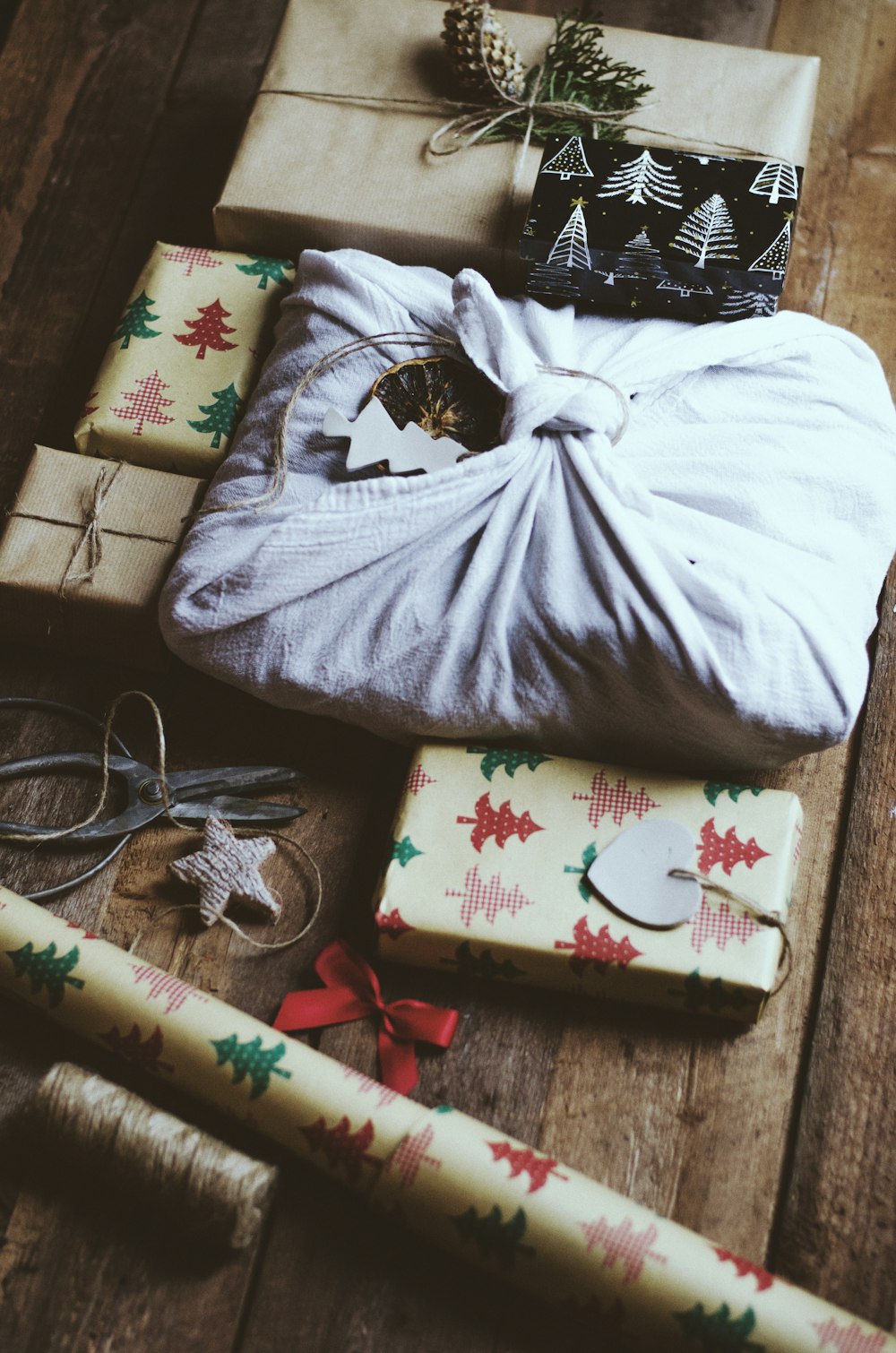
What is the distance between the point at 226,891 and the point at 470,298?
46 cm

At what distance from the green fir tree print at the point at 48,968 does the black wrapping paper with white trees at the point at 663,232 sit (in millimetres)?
598

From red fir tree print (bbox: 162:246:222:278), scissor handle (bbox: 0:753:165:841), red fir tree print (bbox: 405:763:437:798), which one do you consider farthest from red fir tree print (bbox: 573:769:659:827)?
red fir tree print (bbox: 162:246:222:278)

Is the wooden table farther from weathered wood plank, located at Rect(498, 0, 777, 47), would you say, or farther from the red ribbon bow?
weathered wood plank, located at Rect(498, 0, 777, 47)

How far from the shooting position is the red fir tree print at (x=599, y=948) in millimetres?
715

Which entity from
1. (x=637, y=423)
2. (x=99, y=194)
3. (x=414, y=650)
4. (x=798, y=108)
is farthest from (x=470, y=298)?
(x=99, y=194)

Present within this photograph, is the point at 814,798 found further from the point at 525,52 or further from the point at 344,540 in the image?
the point at 525,52

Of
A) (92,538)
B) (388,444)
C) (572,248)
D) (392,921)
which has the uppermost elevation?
(572,248)

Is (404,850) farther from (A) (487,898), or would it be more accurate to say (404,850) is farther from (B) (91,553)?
(B) (91,553)

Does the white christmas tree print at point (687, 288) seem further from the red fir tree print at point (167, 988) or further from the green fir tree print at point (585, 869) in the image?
the red fir tree print at point (167, 988)

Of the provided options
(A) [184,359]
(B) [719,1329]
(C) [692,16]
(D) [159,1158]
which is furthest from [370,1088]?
(C) [692,16]

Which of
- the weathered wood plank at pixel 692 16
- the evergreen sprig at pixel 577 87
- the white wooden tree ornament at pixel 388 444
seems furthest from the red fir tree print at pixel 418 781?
the weathered wood plank at pixel 692 16

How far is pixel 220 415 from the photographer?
879 mm

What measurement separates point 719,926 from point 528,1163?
19 cm

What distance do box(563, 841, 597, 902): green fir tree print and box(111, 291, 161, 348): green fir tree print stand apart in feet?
1.80
